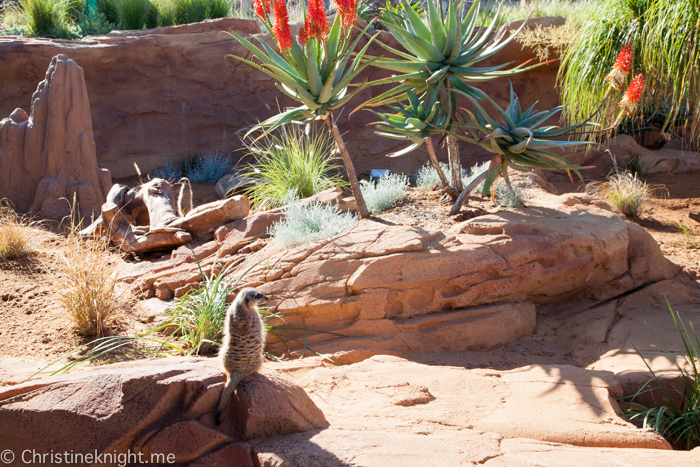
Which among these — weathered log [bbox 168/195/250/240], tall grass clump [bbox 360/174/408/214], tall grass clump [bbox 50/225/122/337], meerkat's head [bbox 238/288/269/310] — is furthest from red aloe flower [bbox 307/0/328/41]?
tall grass clump [bbox 50/225/122/337]

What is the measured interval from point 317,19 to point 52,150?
5939 millimetres

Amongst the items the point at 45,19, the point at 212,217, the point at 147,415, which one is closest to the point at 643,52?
the point at 212,217

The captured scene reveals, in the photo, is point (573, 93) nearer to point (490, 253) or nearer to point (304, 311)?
point (490, 253)

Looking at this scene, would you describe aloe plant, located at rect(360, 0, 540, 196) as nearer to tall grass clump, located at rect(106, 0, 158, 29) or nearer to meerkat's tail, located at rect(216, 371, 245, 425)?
meerkat's tail, located at rect(216, 371, 245, 425)

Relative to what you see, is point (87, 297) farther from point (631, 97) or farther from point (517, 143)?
point (631, 97)

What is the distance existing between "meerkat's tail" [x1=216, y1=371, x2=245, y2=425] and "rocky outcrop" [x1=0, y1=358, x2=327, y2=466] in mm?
29

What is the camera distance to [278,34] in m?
4.32

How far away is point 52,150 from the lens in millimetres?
8219

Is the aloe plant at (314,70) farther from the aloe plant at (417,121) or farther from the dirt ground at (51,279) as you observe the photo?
the dirt ground at (51,279)

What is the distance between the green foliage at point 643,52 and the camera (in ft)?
22.0

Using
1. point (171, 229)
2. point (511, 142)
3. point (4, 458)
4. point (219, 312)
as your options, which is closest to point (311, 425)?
point (4, 458)

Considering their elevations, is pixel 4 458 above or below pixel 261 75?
below

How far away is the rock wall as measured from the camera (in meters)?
10.8

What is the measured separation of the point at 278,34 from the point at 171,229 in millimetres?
2868
